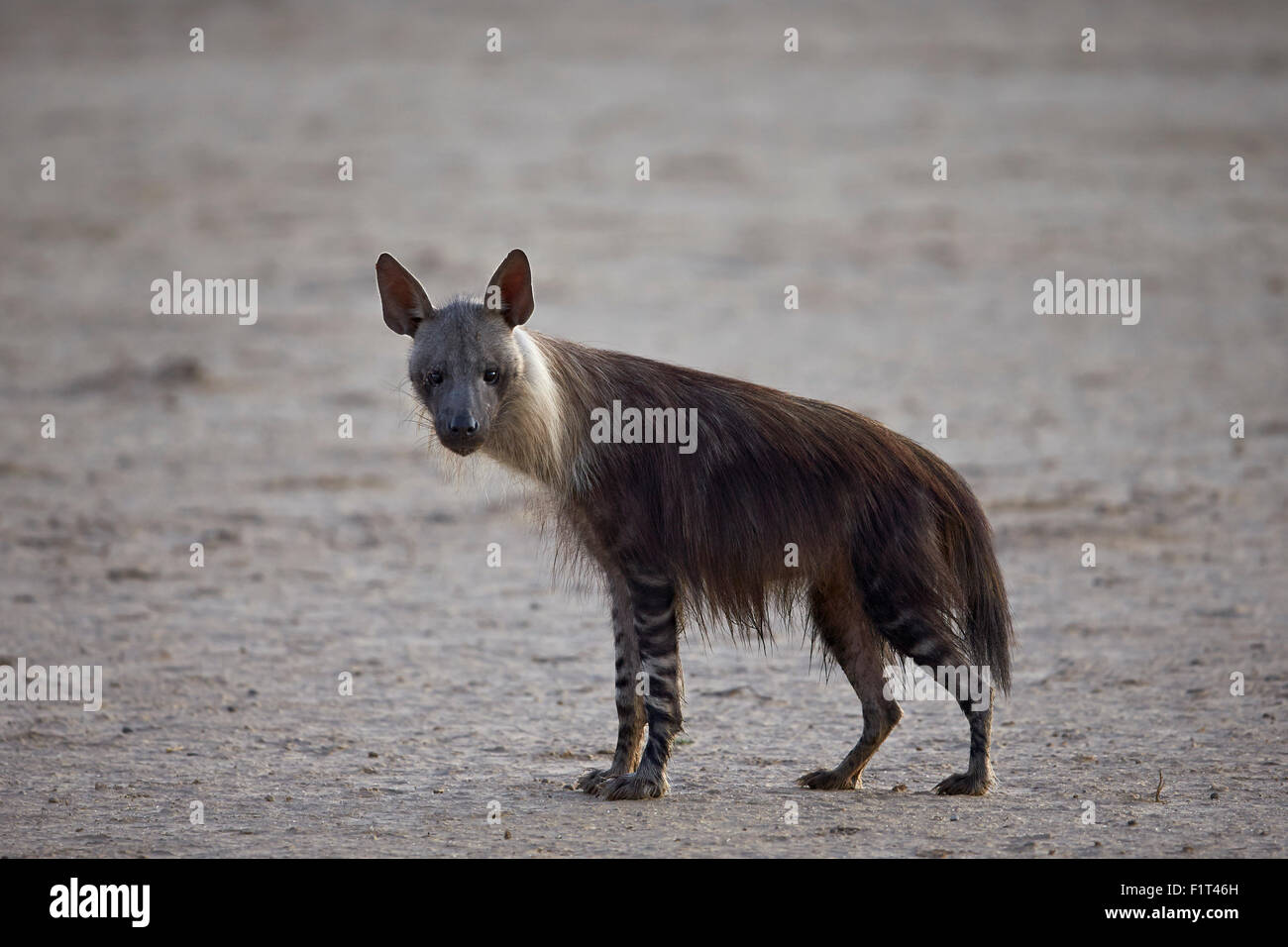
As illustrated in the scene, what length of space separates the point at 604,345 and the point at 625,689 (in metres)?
10.2

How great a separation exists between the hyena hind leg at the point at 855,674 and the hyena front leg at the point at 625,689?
26.4 inches

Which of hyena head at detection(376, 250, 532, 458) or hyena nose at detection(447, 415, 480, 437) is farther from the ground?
hyena head at detection(376, 250, 532, 458)

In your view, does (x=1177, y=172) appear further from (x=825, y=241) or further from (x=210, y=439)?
(x=210, y=439)

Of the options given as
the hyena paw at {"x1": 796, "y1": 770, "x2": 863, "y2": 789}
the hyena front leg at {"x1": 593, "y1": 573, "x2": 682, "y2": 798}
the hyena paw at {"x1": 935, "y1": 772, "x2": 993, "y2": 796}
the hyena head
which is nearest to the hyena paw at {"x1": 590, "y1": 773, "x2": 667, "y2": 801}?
the hyena front leg at {"x1": 593, "y1": 573, "x2": 682, "y2": 798}

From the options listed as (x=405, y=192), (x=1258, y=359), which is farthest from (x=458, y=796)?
(x=405, y=192)

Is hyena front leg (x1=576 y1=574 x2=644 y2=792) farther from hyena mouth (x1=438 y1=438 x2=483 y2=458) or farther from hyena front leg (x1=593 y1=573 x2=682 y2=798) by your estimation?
hyena mouth (x1=438 y1=438 x2=483 y2=458)

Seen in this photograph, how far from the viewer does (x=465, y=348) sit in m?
6.78

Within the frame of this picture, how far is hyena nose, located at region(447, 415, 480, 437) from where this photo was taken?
662 cm

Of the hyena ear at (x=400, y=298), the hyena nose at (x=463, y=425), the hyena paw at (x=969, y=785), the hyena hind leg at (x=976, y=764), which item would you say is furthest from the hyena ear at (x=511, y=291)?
the hyena paw at (x=969, y=785)

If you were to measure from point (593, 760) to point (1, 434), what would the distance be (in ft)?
28.1

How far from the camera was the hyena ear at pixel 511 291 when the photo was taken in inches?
271

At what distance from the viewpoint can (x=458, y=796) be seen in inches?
274

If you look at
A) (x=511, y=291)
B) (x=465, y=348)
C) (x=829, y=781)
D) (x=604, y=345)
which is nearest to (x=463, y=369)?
(x=465, y=348)

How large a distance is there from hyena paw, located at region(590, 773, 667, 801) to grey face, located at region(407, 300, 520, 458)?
4.50 ft
